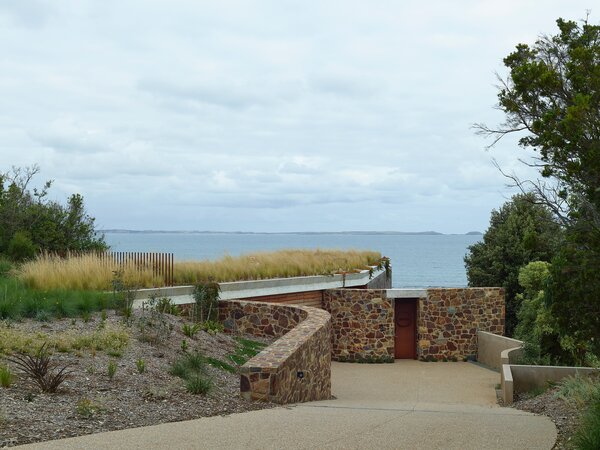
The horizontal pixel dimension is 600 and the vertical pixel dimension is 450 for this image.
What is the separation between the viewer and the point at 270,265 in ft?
80.6

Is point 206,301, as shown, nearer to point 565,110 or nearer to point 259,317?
point 259,317

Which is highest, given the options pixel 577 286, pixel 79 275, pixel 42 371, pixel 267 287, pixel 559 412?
pixel 577 286

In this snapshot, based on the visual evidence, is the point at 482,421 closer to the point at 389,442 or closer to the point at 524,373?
the point at 389,442

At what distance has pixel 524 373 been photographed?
15.1 metres

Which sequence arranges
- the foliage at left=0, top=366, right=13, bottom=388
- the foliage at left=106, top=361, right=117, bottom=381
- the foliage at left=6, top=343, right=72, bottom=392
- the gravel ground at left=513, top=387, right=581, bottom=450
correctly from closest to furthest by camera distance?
the gravel ground at left=513, top=387, right=581, bottom=450, the foliage at left=0, top=366, right=13, bottom=388, the foliage at left=6, top=343, right=72, bottom=392, the foliage at left=106, top=361, right=117, bottom=381

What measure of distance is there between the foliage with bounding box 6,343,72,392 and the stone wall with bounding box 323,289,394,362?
14894 mm

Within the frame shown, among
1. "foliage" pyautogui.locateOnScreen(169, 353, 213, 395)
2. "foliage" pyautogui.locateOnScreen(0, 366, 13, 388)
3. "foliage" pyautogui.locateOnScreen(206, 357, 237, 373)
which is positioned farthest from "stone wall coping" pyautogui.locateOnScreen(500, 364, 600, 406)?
"foliage" pyautogui.locateOnScreen(0, 366, 13, 388)

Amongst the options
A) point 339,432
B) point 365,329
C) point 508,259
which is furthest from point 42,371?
point 508,259

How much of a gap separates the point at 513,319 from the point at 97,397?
22.8 metres

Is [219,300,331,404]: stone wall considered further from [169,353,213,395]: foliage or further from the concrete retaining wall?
the concrete retaining wall

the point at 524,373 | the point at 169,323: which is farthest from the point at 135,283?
the point at 524,373

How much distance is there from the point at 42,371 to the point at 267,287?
45.7 ft

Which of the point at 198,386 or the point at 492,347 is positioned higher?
the point at 198,386

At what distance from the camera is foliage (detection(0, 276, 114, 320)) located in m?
13.1
